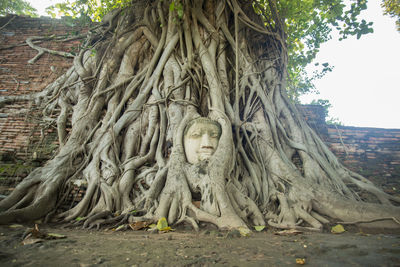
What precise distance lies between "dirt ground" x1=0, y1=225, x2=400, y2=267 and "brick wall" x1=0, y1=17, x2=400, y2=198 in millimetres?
2442

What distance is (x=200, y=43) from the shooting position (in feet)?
11.3

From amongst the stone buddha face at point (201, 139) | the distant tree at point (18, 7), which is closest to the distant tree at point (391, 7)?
the stone buddha face at point (201, 139)

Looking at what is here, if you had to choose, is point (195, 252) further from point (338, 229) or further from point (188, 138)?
point (188, 138)

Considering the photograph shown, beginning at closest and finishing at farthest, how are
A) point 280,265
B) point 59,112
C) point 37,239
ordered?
point 280,265
point 37,239
point 59,112

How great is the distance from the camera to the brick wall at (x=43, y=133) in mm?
3439

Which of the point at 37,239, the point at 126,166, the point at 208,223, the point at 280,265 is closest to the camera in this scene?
the point at 280,265

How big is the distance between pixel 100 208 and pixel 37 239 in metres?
0.96

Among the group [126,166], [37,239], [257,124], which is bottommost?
[37,239]

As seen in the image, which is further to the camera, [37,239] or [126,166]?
[126,166]

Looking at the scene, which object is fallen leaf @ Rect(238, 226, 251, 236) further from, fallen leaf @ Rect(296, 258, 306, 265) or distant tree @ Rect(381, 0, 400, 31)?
distant tree @ Rect(381, 0, 400, 31)

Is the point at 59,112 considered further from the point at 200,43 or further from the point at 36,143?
the point at 200,43

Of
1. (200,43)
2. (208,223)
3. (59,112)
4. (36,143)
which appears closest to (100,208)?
(208,223)

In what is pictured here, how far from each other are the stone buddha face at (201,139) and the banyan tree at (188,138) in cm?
1

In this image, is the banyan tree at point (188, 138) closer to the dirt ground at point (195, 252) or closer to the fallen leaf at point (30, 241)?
the dirt ground at point (195, 252)
